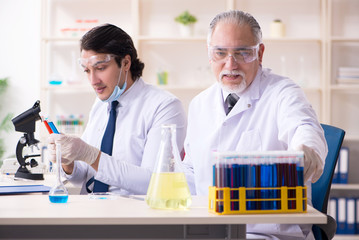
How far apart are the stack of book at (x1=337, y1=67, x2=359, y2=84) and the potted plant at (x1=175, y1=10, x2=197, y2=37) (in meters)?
1.32

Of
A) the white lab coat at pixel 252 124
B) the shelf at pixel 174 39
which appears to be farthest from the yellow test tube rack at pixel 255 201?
the shelf at pixel 174 39

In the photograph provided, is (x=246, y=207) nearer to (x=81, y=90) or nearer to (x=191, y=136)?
(x=191, y=136)

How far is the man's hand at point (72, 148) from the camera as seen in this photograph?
6.33ft

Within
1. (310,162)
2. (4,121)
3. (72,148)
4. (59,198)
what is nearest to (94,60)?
(72,148)

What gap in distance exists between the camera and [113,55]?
241 centimetres

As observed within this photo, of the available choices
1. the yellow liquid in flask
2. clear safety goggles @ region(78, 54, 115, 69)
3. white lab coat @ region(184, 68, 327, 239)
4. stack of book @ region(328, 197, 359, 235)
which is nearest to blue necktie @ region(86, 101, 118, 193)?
clear safety goggles @ region(78, 54, 115, 69)

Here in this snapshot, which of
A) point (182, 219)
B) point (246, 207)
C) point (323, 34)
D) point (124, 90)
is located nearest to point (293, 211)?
point (246, 207)

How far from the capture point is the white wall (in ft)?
15.4

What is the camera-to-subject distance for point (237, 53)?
1.92 meters

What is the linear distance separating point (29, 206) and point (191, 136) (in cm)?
82

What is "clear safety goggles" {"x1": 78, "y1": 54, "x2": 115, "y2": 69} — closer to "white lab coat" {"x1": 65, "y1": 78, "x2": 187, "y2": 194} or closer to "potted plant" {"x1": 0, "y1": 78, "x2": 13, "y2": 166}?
"white lab coat" {"x1": 65, "y1": 78, "x2": 187, "y2": 194}

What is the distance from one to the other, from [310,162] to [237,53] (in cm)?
64

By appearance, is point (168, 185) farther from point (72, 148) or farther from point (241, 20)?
point (241, 20)

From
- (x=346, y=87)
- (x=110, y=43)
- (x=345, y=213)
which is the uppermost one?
(x=110, y=43)
